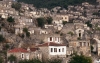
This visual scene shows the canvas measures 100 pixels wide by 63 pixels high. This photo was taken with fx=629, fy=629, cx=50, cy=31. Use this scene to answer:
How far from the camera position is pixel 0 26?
337ft

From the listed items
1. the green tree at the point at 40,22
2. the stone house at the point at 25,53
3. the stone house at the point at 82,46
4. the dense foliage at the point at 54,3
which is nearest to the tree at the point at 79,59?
the stone house at the point at 25,53

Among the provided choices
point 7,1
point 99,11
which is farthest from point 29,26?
point 99,11

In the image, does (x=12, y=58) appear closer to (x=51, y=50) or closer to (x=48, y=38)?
(x=51, y=50)

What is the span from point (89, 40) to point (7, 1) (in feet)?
106

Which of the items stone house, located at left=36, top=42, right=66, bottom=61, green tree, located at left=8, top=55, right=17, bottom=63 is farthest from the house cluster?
green tree, located at left=8, top=55, right=17, bottom=63

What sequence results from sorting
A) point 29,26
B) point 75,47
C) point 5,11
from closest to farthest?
1. point 75,47
2. point 29,26
3. point 5,11

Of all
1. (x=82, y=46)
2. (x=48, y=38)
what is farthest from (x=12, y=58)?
(x=82, y=46)

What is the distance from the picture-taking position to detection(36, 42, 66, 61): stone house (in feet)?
301

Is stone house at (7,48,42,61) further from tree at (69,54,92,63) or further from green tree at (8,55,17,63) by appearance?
tree at (69,54,92,63)

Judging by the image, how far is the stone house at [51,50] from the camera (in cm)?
9181

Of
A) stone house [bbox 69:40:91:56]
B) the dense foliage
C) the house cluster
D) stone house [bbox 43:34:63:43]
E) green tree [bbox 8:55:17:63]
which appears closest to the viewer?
green tree [bbox 8:55:17:63]

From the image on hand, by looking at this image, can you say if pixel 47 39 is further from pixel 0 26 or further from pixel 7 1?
pixel 7 1

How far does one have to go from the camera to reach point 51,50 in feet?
302

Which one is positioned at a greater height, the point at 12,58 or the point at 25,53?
the point at 25,53
